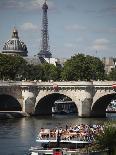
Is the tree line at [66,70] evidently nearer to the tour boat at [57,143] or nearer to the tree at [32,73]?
the tree at [32,73]

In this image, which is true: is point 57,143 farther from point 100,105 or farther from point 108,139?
point 100,105

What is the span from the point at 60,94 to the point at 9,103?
13.0 meters

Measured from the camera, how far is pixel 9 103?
11212 cm

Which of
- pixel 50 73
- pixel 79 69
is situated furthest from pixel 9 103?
pixel 50 73

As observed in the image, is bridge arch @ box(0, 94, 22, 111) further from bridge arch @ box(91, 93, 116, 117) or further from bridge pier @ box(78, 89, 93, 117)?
bridge pier @ box(78, 89, 93, 117)

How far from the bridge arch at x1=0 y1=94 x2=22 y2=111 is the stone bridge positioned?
12.1ft

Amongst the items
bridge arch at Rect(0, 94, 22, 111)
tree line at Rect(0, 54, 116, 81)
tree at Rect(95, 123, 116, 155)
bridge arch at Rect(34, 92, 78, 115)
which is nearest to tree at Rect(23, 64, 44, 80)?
tree line at Rect(0, 54, 116, 81)

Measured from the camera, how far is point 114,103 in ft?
427

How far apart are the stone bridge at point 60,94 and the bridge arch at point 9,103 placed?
12.1 feet

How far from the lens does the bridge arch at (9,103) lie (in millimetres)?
109775

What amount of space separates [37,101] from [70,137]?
44585mm

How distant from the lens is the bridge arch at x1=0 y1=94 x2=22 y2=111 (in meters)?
110

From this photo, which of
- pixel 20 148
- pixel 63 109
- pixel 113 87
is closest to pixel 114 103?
pixel 63 109

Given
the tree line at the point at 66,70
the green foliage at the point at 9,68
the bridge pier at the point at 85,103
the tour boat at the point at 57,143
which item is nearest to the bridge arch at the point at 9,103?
the tree line at the point at 66,70
